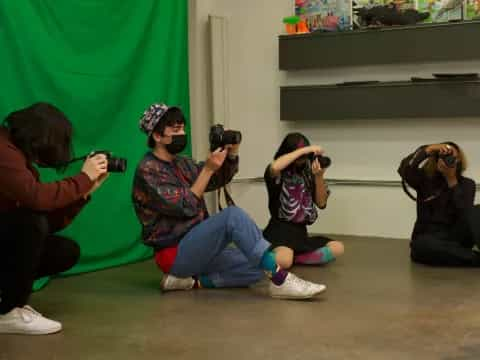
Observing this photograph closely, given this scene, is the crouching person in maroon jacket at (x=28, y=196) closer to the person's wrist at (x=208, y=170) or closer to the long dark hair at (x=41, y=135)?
the long dark hair at (x=41, y=135)

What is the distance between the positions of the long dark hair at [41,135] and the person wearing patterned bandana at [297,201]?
1298mm

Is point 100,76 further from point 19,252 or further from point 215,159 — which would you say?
point 19,252

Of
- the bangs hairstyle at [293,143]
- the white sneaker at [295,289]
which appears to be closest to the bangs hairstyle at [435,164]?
the bangs hairstyle at [293,143]

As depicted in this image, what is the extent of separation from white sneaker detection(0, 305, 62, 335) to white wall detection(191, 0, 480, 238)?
7.73 feet

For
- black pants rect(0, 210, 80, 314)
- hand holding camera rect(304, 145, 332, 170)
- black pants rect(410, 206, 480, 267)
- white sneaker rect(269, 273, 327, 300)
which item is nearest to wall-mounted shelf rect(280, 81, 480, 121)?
black pants rect(410, 206, 480, 267)

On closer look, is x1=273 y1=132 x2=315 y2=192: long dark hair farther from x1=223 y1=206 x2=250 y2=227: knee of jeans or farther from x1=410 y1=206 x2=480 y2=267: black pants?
x1=223 y1=206 x2=250 y2=227: knee of jeans

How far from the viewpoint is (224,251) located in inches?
126

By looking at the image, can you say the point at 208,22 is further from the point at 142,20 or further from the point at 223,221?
the point at 223,221

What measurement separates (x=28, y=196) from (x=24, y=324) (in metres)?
0.44

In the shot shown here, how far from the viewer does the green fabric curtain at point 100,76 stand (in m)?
3.35

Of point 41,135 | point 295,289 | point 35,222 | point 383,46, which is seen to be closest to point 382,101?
point 383,46

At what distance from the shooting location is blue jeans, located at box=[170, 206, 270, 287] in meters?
2.89

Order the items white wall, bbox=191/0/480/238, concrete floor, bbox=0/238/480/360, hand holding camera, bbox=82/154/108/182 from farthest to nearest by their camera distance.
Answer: white wall, bbox=191/0/480/238
hand holding camera, bbox=82/154/108/182
concrete floor, bbox=0/238/480/360

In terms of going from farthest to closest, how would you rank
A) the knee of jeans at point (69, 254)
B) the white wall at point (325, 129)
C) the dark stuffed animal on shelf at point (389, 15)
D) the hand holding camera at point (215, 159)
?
the white wall at point (325, 129) < the dark stuffed animal on shelf at point (389, 15) < the hand holding camera at point (215, 159) < the knee of jeans at point (69, 254)
